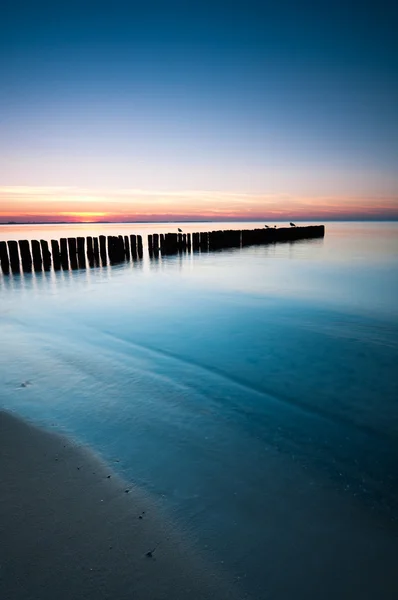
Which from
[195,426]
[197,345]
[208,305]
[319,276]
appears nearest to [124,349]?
[197,345]

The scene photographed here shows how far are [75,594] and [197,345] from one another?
436 cm

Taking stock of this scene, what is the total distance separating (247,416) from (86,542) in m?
2.04

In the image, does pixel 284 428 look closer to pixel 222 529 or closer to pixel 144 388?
pixel 222 529

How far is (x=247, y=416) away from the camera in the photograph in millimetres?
3576

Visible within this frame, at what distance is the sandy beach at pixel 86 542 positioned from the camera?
5.56 feet

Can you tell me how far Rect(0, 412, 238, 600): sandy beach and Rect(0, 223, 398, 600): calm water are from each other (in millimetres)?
165

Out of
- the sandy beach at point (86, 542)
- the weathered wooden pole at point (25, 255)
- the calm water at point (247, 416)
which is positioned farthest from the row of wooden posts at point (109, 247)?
the sandy beach at point (86, 542)

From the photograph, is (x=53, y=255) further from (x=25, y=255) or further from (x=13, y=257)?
(x=13, y=257)

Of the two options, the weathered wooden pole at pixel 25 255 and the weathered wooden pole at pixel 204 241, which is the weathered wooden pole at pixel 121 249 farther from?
the weathered wooden pole at pixel 204 241

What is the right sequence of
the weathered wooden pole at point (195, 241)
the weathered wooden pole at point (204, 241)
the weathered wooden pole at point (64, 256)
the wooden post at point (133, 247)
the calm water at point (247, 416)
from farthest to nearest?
the weathered wooden pole at point (204, 241)
the weathered wooden pole at point (195, 241)
the wooden post at point (133, 247)
the weathered wooden pole at point (64, 256)
the calm water at point (247, 416)

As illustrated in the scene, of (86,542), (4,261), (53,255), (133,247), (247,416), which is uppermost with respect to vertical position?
(133,247)

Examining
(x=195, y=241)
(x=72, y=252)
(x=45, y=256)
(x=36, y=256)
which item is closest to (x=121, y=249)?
(x=72, y=252)

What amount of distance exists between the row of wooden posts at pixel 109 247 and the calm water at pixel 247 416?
8.36 metres

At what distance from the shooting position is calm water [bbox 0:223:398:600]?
78.8 inches
